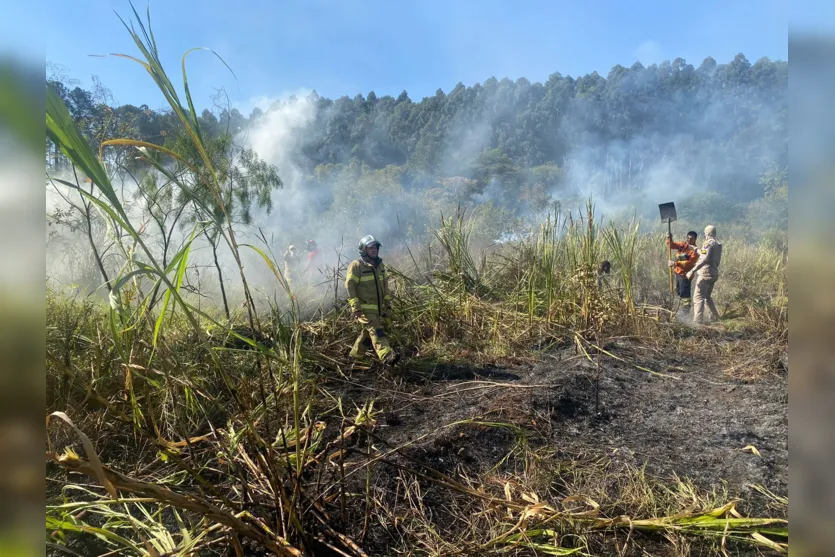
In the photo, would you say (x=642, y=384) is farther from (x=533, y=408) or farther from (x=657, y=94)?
(x=657, y=94)

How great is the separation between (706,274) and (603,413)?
194 inches

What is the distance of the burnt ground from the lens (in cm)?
280

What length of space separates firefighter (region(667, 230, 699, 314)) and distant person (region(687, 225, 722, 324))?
633 millimetres

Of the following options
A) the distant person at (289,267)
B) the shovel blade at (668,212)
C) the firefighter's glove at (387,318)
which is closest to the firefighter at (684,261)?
the shovel blade at (668,212)

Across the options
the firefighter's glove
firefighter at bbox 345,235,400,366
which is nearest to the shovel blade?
the firefighter's glove

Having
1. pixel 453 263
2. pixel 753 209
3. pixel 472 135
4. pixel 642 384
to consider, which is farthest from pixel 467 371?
pixel 472 135

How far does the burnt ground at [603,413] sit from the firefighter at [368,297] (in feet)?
1.30

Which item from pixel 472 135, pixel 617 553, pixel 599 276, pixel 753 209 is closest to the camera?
pixel 617 553

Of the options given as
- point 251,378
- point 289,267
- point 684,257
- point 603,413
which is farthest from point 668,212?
point 289,267

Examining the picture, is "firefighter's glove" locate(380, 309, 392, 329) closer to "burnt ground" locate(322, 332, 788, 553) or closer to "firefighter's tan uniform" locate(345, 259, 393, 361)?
"firefighter's tan uniform" locate(345, 259, 393, 361)

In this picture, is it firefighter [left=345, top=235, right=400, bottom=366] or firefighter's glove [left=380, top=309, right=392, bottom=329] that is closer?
firefighter [left=345, top=235, right=400, bottom=366]
